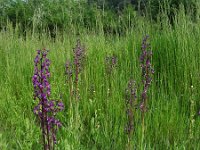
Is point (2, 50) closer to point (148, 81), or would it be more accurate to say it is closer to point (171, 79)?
point (171, 79)

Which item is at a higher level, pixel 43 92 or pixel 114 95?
pixel 43 92

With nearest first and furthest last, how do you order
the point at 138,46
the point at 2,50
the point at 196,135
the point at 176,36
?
the point at 196,135, the point at 176,36, the point at 138,46, the point at 2,50

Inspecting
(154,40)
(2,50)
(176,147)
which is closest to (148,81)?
(176,147)

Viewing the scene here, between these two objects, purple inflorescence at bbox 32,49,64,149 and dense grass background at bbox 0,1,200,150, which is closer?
purple inflorescence at bbox 32,49,64,149

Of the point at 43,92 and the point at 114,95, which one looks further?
the point at 114,95

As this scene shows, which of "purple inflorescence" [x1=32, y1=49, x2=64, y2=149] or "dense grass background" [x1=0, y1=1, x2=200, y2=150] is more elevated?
"purple inflorescence" [x1=32, y1=49, x2=64, y2=149]

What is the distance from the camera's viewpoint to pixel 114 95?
2.55m

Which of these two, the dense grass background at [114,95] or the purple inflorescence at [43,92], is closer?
the purple inflorescence at [43,92]

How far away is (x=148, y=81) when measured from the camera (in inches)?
69.4

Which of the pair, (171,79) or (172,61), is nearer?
(171,79)

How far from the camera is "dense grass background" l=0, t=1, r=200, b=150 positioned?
2.09 metres

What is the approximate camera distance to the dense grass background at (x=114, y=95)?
6.87ft

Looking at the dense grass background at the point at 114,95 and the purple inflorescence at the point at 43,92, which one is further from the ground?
the purple inflorescence at the point at 43,92

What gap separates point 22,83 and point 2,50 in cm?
163
